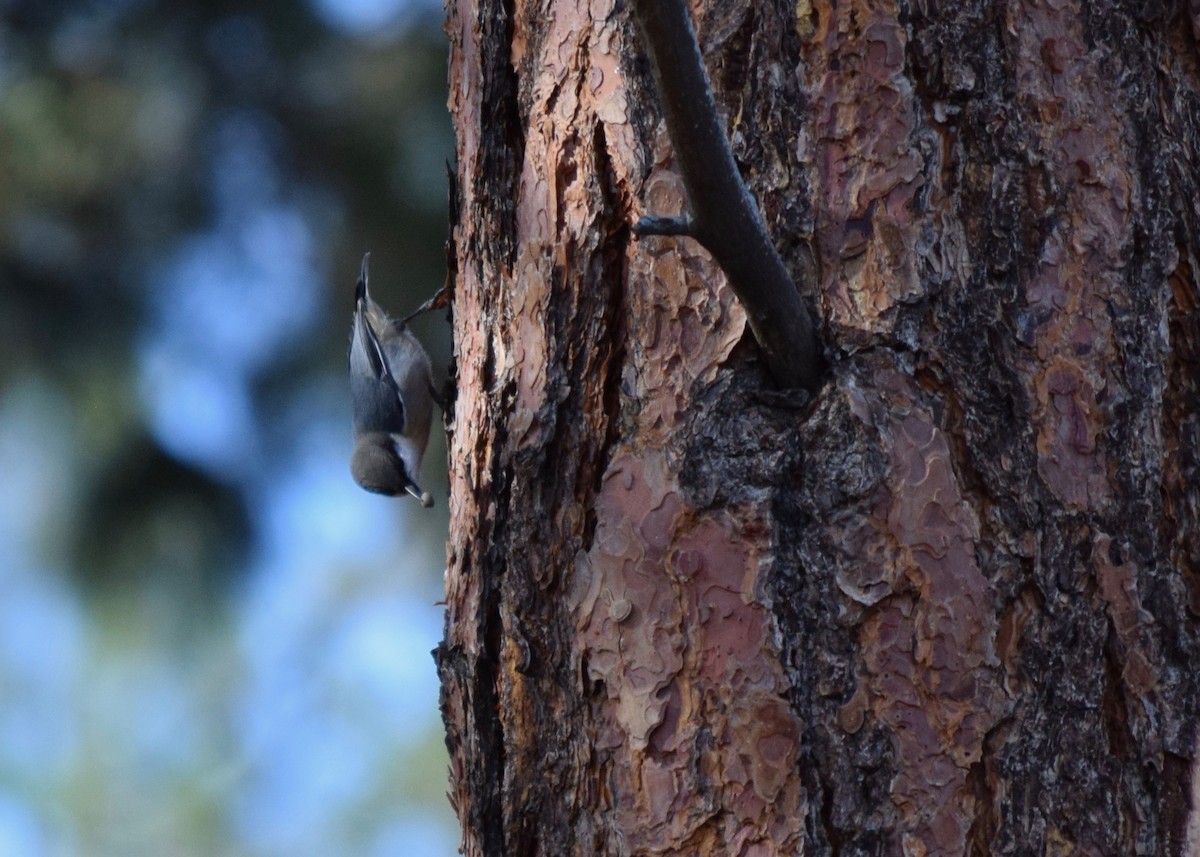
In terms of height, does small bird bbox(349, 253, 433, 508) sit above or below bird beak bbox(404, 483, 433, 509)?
above

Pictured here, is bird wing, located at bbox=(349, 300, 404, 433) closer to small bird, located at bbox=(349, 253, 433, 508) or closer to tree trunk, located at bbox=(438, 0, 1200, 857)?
small bird, located at bbox=(349, 253, 433, 508)

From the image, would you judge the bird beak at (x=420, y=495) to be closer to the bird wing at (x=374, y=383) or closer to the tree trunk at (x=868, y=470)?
the bird wing at (x=374, y=383)

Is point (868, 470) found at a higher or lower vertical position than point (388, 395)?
lower

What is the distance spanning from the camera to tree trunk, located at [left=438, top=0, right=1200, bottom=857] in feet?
3.56

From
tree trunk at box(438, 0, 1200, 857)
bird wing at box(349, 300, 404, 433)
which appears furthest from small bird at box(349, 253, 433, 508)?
tree trunk at box(438, 0, 1200, 857)

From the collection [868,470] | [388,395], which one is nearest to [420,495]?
[388,395]

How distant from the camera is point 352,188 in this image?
349 cm

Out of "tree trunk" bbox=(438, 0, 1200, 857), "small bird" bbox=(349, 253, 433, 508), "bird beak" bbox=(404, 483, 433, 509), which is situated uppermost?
"small bird" bbox=(349, 253, 433, 508)

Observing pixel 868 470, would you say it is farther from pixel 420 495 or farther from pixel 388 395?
pixel 388 395

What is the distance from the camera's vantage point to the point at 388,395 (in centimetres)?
373

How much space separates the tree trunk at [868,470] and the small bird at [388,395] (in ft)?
7.61

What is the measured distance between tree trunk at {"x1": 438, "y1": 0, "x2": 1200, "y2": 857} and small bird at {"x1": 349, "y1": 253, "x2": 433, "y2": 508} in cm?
232

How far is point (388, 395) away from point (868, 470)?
Answer: 9.05 ft

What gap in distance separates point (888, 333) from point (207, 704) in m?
3.95
